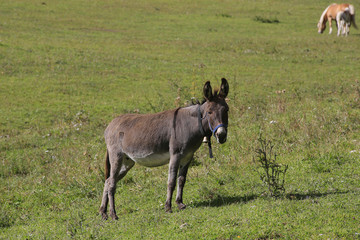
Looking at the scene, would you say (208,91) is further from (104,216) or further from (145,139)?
(104,216)

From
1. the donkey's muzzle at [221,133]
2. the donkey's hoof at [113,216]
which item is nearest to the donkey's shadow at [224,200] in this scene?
the donkey's muzzle at [221,133]

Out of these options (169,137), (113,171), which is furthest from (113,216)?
(169,137)

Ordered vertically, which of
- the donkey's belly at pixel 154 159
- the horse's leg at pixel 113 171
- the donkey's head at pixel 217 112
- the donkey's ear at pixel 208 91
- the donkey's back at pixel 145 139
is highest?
the donkey's ear at pixel 208 91

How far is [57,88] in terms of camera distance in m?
20.2

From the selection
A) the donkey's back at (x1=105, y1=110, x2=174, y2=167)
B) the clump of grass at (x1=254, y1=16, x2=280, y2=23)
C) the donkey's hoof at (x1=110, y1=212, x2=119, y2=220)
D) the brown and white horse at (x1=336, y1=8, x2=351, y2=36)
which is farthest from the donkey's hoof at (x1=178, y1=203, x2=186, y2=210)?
the clump of grass at (x1=254, y1=16, x2=280, y2=23)

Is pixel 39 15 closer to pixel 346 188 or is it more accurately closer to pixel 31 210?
pixel 31 210

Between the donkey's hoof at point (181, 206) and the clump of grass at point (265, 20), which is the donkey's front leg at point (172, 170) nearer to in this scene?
the donkey's hoof at point (181, 206)

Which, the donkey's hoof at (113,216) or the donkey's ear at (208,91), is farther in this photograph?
the donkey's hoof at (113,216)

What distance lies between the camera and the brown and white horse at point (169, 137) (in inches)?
289

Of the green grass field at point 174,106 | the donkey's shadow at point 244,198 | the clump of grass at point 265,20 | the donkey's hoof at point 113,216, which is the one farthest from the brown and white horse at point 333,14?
the donkey's hoof at point 113,216

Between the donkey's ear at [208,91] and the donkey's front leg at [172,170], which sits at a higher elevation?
the donkey's ear at [208,91]

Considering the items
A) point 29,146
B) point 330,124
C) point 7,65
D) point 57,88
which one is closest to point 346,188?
point 330,124

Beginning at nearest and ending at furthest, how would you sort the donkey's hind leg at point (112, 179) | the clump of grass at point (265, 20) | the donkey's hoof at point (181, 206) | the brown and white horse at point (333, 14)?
the donkey's hoof at point (181, 206)
the donkey's hind leg at point (112, 179)
the brown and white horse at point (333, 14)
the clump of grass at point (265, 20)

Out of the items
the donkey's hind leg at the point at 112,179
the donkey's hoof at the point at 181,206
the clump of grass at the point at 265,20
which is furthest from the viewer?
the clump of grass at the point at 265,20
